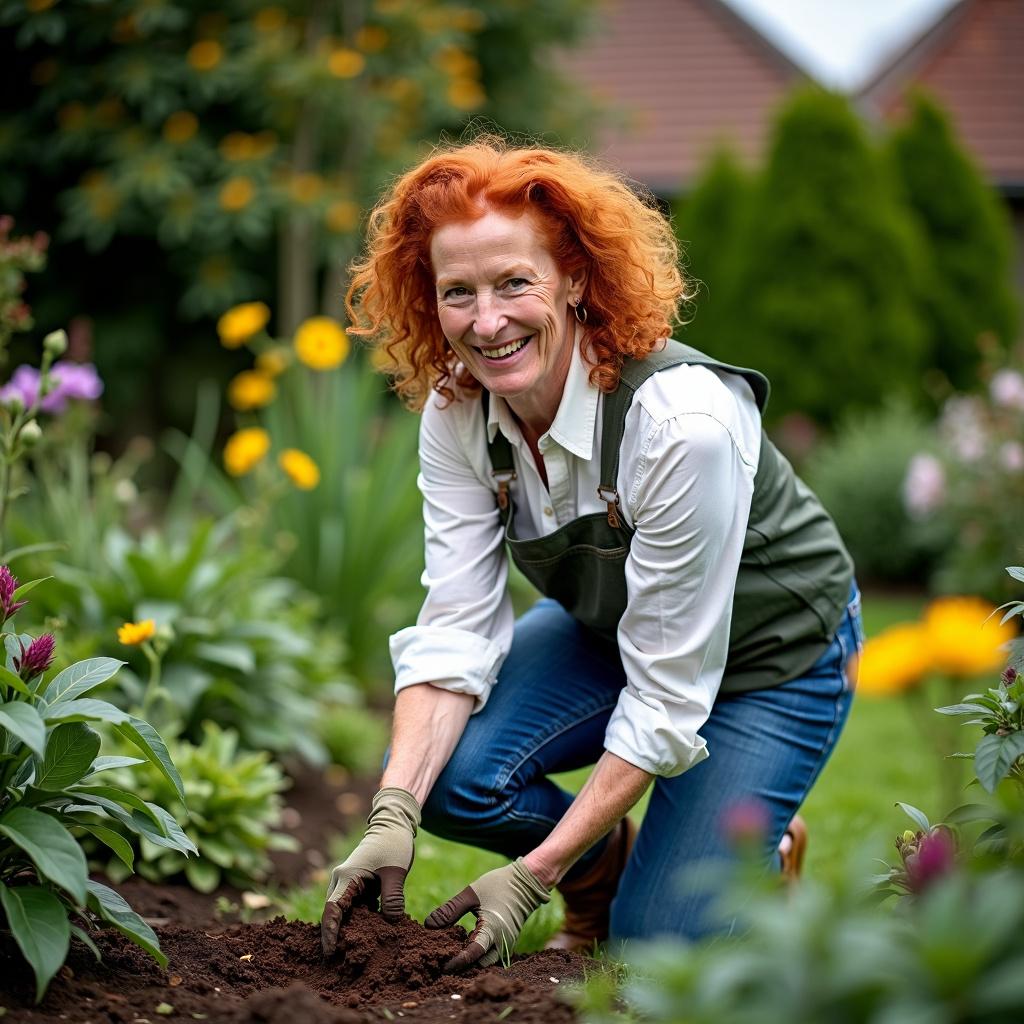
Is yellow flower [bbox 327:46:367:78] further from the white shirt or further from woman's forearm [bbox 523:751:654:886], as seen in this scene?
woman's forearm [bbox 523:751:654:886]

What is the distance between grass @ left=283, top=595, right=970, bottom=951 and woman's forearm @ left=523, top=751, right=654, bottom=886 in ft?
1.17

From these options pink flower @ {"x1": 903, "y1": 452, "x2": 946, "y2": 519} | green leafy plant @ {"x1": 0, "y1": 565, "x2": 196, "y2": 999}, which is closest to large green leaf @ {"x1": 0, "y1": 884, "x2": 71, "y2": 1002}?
green leafy plant @ {"x1": 0, "y1": 565, "x2": 196, "y2": 999}

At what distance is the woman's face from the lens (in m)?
2.02

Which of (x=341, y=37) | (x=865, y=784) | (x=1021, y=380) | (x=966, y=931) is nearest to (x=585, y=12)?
(x=341, y=37)

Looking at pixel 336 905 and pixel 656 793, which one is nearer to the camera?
pixel 336 905

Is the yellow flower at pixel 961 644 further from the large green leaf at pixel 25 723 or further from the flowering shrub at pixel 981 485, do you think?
the flowering shrub at pixel 981 485

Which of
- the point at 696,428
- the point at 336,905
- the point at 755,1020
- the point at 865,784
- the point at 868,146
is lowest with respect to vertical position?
the point at 865,784

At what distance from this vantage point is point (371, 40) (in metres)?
6.96

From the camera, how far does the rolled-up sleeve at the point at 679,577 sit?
6.37 feet

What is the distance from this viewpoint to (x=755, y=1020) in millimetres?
956

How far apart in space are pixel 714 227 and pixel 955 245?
1926mm

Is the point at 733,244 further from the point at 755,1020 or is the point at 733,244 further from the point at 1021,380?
the point at 755,1020

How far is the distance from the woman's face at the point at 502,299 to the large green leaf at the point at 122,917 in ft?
3.17

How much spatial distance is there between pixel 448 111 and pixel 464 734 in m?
5.62
